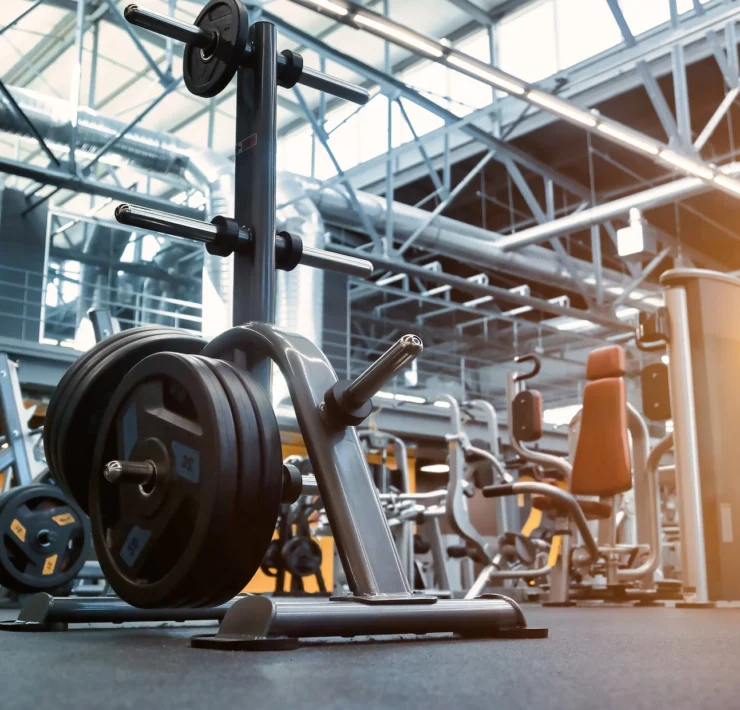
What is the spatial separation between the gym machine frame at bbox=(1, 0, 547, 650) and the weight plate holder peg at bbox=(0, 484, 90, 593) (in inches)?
49.0

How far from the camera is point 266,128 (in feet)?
5.66

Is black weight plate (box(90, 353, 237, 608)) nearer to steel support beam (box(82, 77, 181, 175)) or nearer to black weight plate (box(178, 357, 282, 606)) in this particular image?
black weight plate (box(178, 357, 282, 606))

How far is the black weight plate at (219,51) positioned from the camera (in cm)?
170

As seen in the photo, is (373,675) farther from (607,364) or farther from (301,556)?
(301,556)

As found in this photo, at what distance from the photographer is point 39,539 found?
2830 millimetres

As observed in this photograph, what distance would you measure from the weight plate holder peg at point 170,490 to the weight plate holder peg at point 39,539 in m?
1.39

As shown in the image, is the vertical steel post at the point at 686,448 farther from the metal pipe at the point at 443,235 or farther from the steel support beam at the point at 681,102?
the metal pipe at the point at 443,235

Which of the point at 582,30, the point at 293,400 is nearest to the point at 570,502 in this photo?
the point at 293,400

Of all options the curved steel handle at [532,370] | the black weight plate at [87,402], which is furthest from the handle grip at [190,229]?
the curved steel handle at [532,370]

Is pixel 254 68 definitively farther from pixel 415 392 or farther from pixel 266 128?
pixel 415 392

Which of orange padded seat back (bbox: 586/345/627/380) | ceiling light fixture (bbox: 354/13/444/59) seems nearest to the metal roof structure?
ceiling light fixture (bbox: 354/13/444/59)

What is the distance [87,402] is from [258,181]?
54 centimetres

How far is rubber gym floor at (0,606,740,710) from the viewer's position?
711 mm

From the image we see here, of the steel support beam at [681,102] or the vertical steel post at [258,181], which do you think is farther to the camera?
the steel support beam at [681,102]
